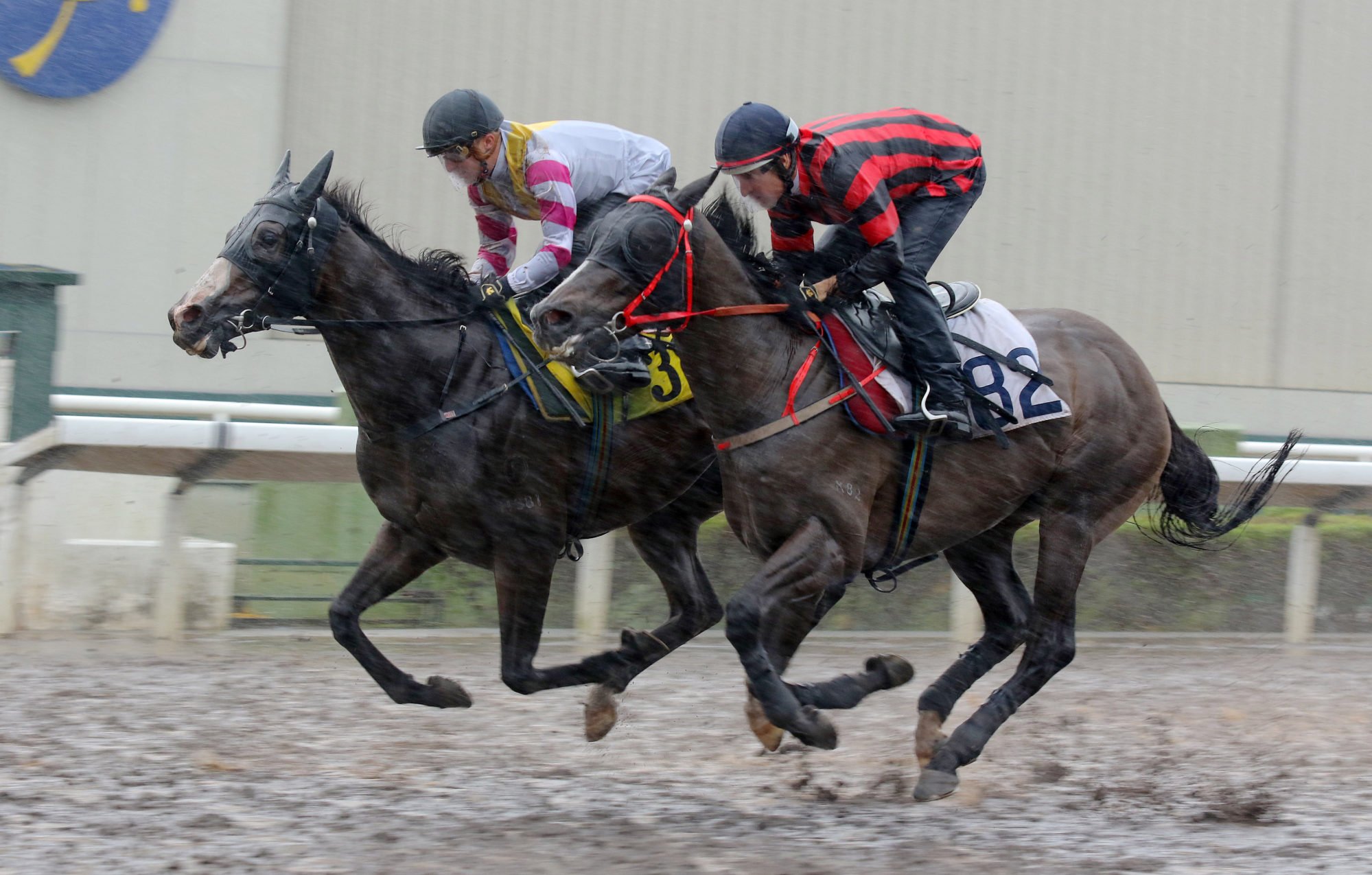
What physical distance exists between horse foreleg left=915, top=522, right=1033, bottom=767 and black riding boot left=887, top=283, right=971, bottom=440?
0.77m

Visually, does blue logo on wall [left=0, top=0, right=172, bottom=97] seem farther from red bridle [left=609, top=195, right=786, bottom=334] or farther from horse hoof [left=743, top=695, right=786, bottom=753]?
horse hoof [left=743, top=695, right=786, bottom=753]

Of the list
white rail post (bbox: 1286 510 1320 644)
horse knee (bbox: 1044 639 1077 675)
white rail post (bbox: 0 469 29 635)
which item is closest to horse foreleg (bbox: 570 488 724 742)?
horse knee (bbox: 1044 639 1077 675)

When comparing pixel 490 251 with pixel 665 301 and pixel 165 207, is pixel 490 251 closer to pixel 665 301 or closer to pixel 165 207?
pixel 665 301

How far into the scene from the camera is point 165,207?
9578 millimetres

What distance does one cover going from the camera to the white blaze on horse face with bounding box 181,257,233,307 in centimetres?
399

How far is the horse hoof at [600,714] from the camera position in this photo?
14.9 ft

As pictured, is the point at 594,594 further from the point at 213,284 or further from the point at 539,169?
the point at 213,284

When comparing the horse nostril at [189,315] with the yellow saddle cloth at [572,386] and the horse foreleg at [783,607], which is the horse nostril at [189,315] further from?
the horse foreleg at [783,607]

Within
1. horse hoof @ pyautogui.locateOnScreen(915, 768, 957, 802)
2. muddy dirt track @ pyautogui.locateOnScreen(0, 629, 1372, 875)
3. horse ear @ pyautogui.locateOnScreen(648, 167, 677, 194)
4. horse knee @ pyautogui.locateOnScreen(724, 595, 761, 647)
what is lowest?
muddy dirt track @ pyautogui.locateOnScreen(0, 629, 1372, 875)

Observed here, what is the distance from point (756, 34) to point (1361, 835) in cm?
802

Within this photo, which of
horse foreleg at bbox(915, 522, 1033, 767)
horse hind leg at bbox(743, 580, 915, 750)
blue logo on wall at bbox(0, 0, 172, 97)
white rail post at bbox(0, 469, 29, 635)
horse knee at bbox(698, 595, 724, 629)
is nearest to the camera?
horse hind leg at bbox(743, 580, 915, 750)

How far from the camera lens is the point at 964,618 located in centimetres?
678

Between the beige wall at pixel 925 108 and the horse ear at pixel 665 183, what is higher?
the beige wall at pixel 925 108

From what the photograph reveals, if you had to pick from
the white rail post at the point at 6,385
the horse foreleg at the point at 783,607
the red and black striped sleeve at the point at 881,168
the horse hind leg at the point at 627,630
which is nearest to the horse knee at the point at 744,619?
the horse foreleg at the point at 783,607
